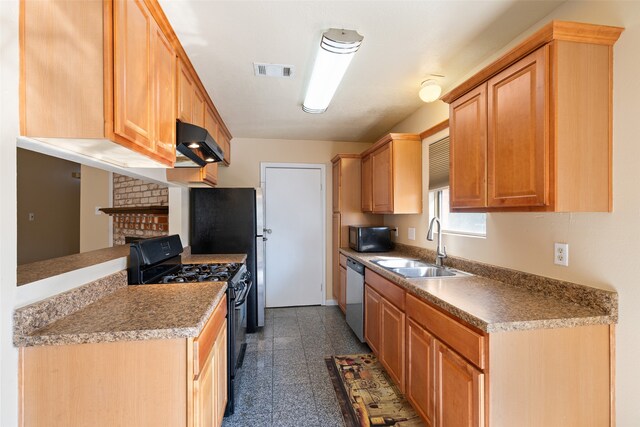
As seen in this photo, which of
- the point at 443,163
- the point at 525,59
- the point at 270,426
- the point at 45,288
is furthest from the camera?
the point at 443,163

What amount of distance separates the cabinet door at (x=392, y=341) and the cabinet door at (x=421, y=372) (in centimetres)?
10

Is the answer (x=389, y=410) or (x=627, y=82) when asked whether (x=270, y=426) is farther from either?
(x=627, y=82)

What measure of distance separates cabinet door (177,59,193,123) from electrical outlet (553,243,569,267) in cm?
229

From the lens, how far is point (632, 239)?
1214 mm

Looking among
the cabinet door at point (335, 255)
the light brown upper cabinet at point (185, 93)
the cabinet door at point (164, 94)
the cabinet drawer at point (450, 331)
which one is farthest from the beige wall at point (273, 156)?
the cabinet drawer at point (450, 331)

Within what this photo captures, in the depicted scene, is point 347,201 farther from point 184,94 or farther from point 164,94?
point 164,94

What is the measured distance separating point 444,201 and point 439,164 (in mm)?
352

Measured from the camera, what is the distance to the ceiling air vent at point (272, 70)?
6.76 feet

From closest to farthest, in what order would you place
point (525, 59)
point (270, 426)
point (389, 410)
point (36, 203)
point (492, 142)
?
1. point (525, 59)
2. point (492, 142)
3. point (270, 426)
4. point (389, 410)
5. point (36, 203)

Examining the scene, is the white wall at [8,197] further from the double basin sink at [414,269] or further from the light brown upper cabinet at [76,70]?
the double basin sink at [414,269]

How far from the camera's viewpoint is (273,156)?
405 centimetres

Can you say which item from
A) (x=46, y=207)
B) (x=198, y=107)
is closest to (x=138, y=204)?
(x=46, y=207)

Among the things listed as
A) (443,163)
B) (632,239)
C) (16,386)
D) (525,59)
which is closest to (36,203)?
(16,386)

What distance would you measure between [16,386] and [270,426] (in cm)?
134
